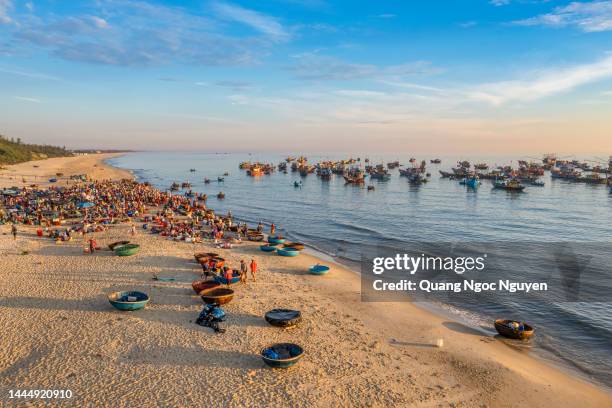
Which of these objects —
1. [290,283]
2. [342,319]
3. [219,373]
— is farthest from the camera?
[290,283]

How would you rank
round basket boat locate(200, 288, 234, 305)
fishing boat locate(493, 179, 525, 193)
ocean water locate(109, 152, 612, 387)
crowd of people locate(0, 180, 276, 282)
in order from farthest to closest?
fishing boat locate(493, 179, 525, 193), crowd of people locate(0, 180, 276, 282), ocean water locate(109, 152, 612, 387), round basket boat locate(200, 288, 234, 305)

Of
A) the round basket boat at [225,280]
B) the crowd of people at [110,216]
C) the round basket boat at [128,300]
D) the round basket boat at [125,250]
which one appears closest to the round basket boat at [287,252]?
the crowd of people at [110,216]

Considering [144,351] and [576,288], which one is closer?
[144,351]

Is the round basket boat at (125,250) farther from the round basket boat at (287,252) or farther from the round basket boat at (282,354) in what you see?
the round basket boat at (282,354)

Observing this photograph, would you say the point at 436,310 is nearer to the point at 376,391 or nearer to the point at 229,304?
the point at 376,391

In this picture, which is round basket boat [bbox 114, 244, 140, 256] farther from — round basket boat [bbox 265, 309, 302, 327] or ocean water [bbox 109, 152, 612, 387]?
ocean water [bbox 109, 152, 612, 387]

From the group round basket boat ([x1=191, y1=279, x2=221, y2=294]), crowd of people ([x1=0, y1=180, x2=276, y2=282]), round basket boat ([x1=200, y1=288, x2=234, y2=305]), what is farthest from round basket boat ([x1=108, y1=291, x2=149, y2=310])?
crowd of people ([x1=0, y1=180, x2=276, y2=282])

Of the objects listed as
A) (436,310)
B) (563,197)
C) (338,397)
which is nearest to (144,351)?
(338,397)
